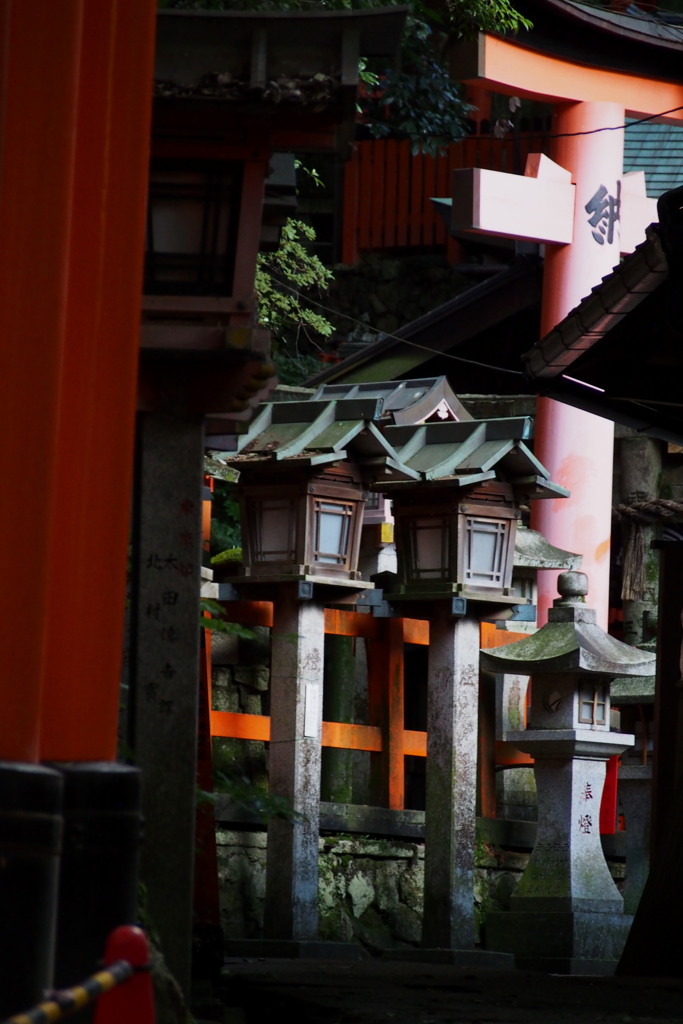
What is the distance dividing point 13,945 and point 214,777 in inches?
166

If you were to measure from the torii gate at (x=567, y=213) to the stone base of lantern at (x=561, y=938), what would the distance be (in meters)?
5.51

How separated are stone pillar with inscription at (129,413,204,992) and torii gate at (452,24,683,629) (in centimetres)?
1266

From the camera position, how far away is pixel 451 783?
13.9 m

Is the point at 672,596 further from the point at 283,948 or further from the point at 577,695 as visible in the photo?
the point at 283,948

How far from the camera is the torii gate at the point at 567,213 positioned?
19.2 m

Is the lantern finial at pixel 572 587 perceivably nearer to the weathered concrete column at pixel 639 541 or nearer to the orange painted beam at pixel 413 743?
the orange painted beam at pixel 413 743

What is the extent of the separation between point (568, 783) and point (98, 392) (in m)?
10.0

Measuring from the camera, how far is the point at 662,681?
11586 mm

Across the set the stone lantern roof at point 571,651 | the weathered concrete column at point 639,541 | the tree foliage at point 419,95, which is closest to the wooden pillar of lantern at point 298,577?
the stone lantern roof at point 571,651

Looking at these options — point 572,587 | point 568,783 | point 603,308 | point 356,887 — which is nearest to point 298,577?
point 572,587

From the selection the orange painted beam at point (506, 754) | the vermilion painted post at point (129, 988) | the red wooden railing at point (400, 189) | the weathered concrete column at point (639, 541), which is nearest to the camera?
the vermilion painted post at point (129, 988)

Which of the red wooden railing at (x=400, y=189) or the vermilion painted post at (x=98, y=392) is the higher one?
the red wooden railing at (x=400, y=189)

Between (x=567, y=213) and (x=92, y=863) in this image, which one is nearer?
(x=92, y=863)

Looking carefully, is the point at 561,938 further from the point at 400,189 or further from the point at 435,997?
the point at 400,189
